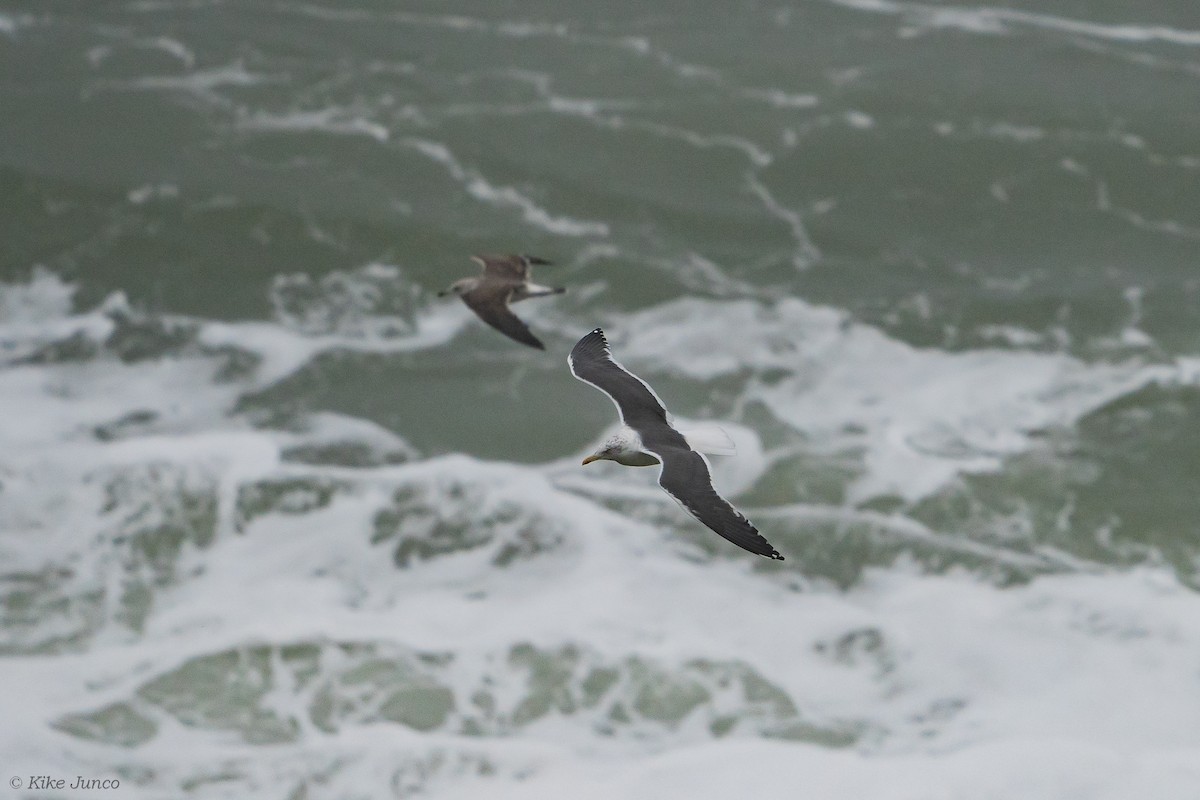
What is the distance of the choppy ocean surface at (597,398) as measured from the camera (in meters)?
12.4

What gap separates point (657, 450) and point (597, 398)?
8051mm

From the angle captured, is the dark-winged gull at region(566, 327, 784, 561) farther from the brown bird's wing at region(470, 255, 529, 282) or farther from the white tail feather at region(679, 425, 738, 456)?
the brown bird's wing at region(470, 255, 529, 282)

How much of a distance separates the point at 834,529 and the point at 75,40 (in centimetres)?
1453

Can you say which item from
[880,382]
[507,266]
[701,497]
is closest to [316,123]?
[880,382]

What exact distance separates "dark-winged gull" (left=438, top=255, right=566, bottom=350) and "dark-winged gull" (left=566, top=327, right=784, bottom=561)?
1305mm

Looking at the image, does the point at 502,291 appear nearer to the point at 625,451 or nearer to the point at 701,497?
the point at 625,451

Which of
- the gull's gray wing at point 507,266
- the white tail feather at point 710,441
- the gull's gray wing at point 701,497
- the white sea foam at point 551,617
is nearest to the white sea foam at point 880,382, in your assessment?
the white sea foam at point 551,617

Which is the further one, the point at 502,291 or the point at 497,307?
the point at 502,291

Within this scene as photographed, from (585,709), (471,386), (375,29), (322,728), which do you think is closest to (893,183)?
(471,386)

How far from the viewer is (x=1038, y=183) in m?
19.7

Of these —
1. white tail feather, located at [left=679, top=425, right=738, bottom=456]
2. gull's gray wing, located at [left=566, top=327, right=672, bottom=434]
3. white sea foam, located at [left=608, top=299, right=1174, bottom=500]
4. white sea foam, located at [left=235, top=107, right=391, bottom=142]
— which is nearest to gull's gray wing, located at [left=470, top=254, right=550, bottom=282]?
gull's gray wing, located at [left=566, top=327, right=672, bottom=434]

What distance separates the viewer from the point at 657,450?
8367mm

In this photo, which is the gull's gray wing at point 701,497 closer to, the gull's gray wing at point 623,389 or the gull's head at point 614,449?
the gull's head at point 614,449

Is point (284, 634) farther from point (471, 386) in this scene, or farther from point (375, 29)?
point (375, 29)
